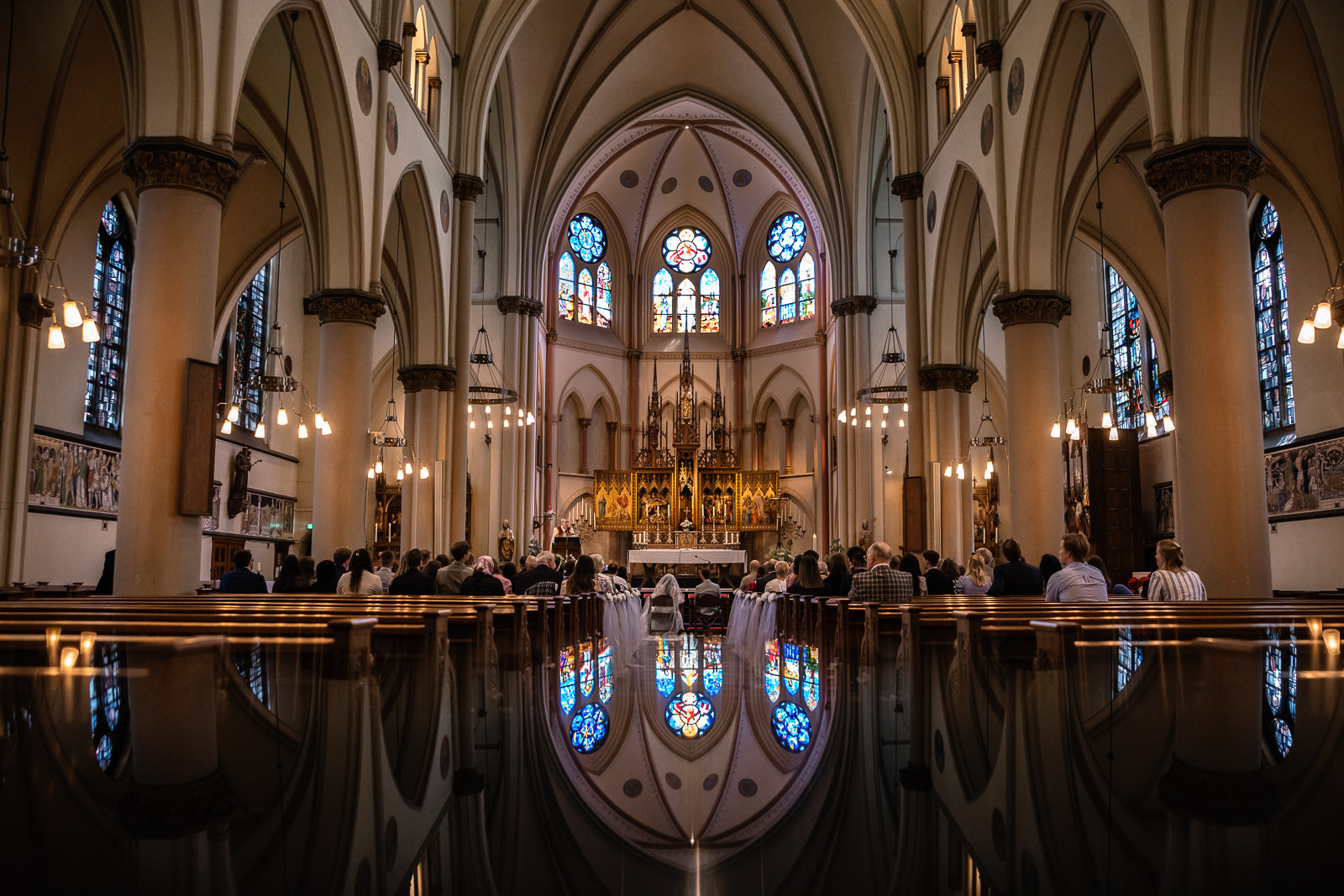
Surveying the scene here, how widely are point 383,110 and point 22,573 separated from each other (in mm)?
7923

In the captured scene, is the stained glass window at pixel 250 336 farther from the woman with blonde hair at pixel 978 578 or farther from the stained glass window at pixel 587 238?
the woman with blonde hair at pixel 978 578

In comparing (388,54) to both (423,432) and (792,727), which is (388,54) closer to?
(423,432)

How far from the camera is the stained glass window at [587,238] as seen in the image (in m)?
33.2

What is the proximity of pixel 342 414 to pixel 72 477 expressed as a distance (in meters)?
4.99

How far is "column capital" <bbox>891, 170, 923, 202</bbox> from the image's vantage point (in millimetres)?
17500

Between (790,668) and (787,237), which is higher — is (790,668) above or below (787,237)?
below

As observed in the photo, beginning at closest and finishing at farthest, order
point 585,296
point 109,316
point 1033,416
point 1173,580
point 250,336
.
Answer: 1. point 1173,580
2. point 1033,416
3. point 109,316
4. point 250,336
5. point 585,296

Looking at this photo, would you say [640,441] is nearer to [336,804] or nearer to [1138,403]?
[1138,403]

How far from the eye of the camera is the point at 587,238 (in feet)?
111

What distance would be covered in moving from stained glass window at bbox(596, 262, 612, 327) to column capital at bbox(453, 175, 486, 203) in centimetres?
1626

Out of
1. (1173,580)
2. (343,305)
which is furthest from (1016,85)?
(343,305)

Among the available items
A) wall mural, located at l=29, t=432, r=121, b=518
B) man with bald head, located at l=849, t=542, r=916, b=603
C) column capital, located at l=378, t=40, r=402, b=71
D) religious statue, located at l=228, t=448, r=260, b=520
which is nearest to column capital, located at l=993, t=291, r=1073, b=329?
man with bald head, located at l=849, t=542, r=916, b=603

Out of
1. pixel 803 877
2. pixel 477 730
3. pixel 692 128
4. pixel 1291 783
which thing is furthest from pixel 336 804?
pixel 692 128

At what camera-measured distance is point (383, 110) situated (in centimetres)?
1334
